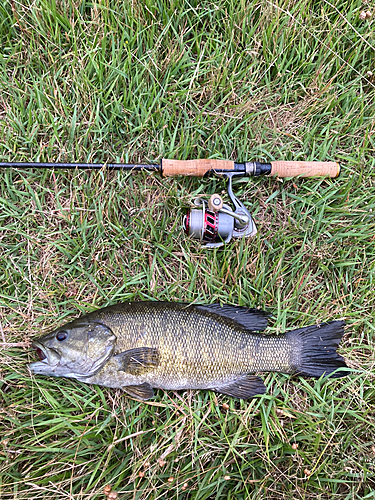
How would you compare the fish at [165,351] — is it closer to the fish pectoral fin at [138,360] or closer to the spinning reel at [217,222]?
the fish pectoral fin at [138,360]

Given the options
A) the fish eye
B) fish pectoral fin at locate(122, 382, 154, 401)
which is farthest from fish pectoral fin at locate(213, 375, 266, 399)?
the fish eye

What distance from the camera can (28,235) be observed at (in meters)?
2.92

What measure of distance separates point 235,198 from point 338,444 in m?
2.19

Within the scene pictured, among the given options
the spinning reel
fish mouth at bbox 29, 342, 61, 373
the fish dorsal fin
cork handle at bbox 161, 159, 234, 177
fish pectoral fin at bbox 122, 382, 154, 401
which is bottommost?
fish pectoral fin at bbox 122, 382, 154, 401

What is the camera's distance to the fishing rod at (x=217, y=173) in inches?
109

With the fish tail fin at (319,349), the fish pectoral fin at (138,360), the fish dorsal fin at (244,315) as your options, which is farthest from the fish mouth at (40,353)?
the fish tail fin at (319,349)

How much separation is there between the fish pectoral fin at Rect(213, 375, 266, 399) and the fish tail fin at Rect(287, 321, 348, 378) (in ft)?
1.10

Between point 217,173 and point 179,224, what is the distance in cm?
55

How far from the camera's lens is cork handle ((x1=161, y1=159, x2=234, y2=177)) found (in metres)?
2.87

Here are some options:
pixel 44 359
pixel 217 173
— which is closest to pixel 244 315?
pixel 217 173

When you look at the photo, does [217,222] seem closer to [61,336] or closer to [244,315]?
[244,315]

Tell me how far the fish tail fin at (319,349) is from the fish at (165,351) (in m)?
0.01

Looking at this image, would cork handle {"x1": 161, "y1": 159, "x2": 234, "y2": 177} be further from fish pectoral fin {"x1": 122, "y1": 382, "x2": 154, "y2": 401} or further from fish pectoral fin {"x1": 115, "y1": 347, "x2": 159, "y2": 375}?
fish pectoral fin {"x1": 122, "y1": 382, "x2": 154, "y2": 401}

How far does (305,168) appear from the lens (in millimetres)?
3018
